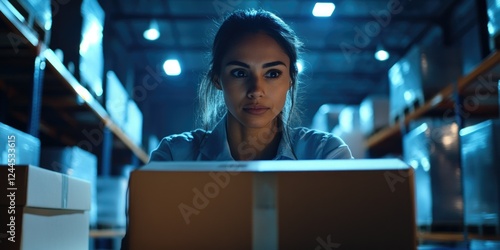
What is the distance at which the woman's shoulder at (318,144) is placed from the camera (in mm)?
1643

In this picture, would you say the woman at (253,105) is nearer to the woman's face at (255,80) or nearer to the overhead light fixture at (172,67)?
the woman's face at (255,80)

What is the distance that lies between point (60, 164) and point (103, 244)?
252 centimetres

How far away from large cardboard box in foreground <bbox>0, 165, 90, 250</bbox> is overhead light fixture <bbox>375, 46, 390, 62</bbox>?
5755mm

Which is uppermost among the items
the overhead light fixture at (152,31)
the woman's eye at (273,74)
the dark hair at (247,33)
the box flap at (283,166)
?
the overhead light fixture at (152,31)

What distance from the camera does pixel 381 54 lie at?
741 cm

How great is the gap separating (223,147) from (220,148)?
0.04 ft

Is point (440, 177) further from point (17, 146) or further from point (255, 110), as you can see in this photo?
point (17, 146)

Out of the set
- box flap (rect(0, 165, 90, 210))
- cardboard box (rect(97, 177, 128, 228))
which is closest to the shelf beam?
box flap (rect(0, 165, 90, 210))

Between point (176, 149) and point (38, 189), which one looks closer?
point (38, 189)

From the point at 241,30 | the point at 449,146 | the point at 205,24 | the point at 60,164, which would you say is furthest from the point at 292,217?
the point at 205,24

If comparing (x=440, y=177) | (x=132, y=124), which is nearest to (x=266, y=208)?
(x=440, y=177)

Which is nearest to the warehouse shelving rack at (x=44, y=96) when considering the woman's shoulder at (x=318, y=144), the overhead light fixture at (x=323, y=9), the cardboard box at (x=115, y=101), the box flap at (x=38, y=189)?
the cardboard box at (x=115, y=101)

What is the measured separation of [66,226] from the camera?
175 centimetres

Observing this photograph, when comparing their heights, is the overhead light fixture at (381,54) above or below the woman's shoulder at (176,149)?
above
